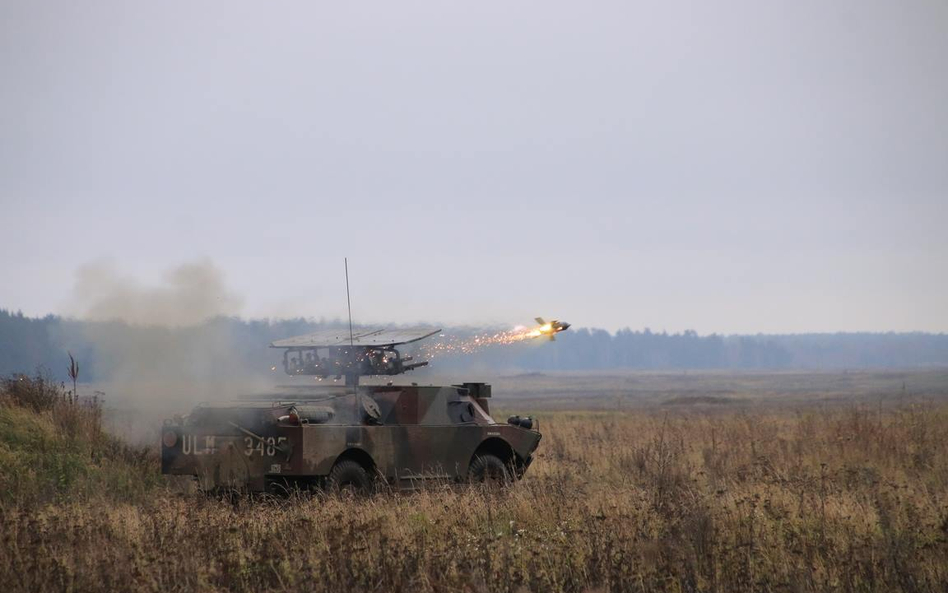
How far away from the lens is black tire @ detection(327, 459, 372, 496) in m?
15.8

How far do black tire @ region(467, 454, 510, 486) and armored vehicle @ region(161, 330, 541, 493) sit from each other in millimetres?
15

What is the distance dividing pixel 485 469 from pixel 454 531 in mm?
5944

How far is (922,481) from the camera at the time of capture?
18750 millimetres

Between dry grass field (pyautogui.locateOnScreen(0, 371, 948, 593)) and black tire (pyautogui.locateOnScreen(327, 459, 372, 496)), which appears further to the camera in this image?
black tire (pyautogui.locateOnScreen(327, 459, 372, 496))

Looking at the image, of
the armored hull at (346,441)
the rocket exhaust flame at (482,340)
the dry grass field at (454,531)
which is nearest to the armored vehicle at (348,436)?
the armored hull at (346,441)

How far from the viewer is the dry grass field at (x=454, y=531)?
33.6 ft

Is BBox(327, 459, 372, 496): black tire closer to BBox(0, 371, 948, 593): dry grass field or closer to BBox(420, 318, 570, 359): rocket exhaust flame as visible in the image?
BBox(0, 371, 948, 593): dry grass field

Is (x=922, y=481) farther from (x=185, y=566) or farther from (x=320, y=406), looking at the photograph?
(x=185, y=566)

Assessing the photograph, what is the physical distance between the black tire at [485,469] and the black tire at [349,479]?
2.09m

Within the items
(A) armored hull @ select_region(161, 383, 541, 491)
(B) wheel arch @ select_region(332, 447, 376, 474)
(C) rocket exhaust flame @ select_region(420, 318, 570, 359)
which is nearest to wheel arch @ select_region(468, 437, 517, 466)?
(A) armored hull @ select_region(161, 383, 541, 491)

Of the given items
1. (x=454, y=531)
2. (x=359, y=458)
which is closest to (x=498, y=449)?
(x=359, y=458)

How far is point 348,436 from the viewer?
1612 centimetres

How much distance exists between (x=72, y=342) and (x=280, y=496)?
254 inches

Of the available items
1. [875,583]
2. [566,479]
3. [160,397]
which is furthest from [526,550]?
[160,397]
